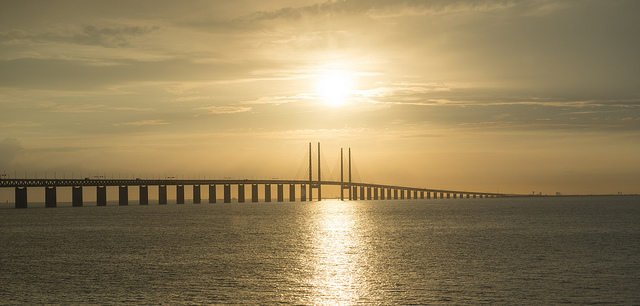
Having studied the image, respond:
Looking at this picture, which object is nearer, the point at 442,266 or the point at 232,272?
the point at 232,272

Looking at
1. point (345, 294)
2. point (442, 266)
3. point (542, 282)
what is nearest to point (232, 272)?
point (345, 294)

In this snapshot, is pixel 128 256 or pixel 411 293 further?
pixel 128 256

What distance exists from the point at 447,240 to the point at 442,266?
26.2 metres

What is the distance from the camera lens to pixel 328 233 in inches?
3580

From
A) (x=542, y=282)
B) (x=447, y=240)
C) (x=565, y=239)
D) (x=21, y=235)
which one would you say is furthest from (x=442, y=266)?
(x=21, y=235)

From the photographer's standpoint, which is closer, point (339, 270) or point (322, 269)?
point (339, 270)

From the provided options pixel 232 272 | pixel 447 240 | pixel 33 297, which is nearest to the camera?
pixel 33 297

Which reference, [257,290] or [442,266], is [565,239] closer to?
[442,266]

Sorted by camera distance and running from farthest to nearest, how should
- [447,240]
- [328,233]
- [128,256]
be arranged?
[328,233] → [447,240] → [128,256]

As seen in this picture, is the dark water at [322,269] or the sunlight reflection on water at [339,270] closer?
the dark water at [322,269]

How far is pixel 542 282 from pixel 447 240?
34645 mm

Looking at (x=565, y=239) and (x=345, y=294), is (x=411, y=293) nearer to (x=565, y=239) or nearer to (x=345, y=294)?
(x=345, y=294)

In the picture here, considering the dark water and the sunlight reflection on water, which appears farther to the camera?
the sunlight reflection on water

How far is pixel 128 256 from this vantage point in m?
60.0
